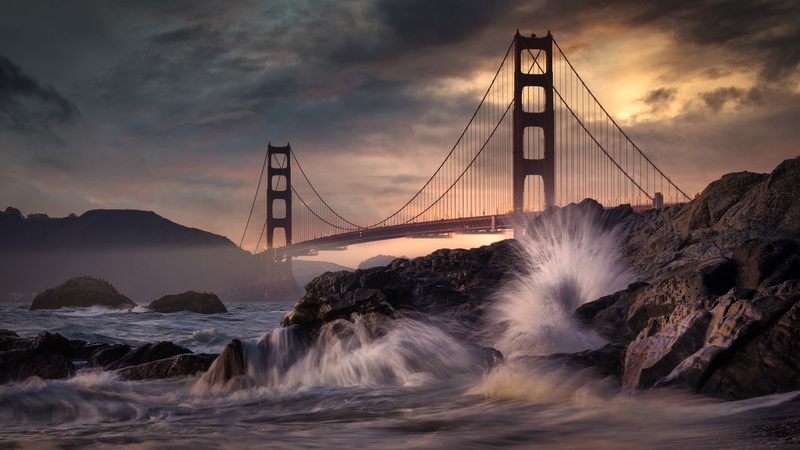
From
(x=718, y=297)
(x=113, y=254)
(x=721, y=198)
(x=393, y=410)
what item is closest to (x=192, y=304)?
(x=721, y=198)

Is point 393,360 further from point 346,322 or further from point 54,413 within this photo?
point 54,413

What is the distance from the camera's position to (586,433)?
5.09 metres

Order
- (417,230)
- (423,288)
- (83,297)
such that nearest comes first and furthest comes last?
(423,288)
(417,230)
(83,297)

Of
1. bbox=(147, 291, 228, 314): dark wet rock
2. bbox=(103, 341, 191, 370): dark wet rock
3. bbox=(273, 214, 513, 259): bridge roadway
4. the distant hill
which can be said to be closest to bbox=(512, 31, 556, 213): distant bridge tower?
bbox=(273, 214, 513, 259): bridge roadway

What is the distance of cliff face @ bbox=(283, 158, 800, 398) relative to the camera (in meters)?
5.57

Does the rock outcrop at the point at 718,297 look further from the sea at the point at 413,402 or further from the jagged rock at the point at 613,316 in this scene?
the sea at the point at 413,402

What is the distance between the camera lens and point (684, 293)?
25.7 feet

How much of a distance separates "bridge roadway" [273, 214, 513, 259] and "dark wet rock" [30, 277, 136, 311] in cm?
1604

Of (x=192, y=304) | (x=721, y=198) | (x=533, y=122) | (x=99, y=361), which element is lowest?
(x=99, y=361)

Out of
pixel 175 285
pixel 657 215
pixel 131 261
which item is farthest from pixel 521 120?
pixel 131 261

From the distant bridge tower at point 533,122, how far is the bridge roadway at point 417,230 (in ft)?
5.51

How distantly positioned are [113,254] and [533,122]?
5463 inches

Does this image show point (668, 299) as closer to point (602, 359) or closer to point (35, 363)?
point (602, 359)

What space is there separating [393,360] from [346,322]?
1443 mm
